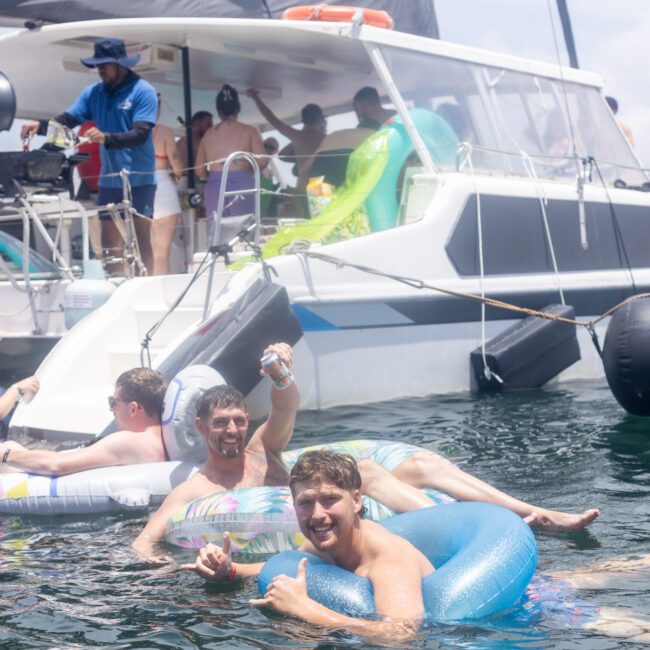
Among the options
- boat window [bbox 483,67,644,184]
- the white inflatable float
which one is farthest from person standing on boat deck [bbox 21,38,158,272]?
boat window [bbox 483,67,644,184]

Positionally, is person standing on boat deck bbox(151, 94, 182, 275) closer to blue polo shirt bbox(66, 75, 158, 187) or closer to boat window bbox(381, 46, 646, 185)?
blue polo shirt bbox(66, 75, 158, 187)

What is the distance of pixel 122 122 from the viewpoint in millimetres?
9312

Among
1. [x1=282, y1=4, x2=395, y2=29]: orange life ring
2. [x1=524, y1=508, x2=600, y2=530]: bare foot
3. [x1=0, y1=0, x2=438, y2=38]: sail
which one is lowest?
[x1=524, y1=508, x2=600, y2=530]: bare foot

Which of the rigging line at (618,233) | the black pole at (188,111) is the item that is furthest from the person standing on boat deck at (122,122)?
the rigging line at (618,233)

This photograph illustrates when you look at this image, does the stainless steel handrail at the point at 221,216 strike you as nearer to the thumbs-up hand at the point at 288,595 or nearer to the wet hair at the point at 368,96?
the wet hair at the point at 368,96

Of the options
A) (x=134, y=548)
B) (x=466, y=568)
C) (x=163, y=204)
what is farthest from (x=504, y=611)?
(x=163, y=204)

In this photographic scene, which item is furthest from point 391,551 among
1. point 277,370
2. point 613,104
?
point 613,104

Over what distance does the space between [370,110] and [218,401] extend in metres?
5.18

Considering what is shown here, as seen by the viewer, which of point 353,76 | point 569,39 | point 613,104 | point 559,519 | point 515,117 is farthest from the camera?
point 569,39

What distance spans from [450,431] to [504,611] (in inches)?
151

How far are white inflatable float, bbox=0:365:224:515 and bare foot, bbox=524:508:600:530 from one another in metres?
2.07

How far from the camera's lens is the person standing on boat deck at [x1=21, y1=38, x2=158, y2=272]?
29.9 ft

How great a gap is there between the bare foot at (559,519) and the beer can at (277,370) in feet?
4.74

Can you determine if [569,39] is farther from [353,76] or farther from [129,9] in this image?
[129,9]
